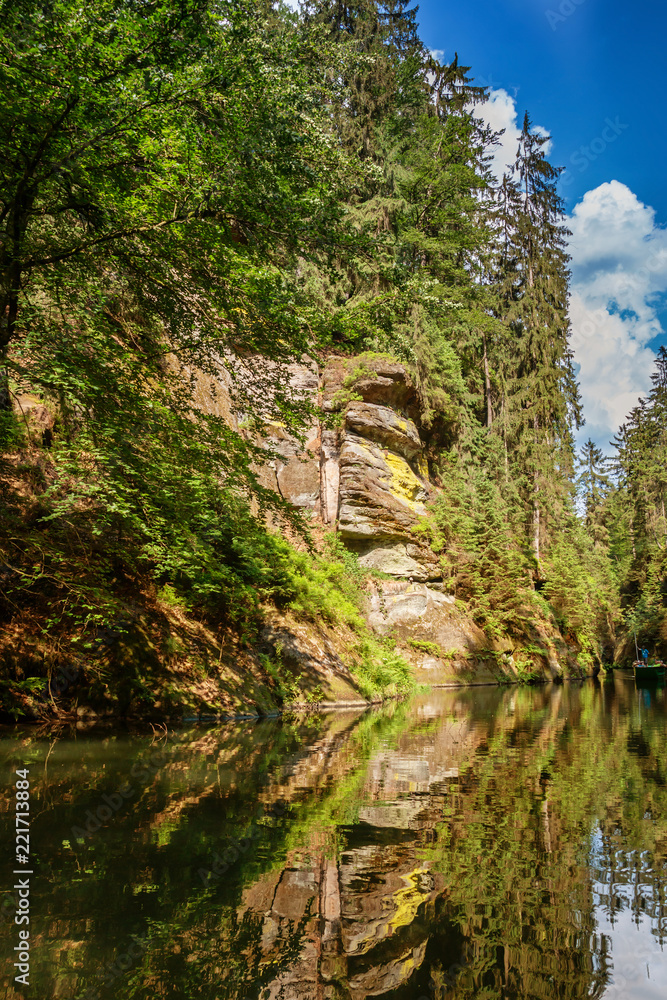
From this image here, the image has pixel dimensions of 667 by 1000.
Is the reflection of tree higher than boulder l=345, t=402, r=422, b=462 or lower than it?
lower

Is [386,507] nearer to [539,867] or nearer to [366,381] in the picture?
[366,381]

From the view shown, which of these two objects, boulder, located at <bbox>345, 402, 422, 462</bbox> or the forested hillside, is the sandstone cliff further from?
the forested hillside

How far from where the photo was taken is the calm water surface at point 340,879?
2.13 meters

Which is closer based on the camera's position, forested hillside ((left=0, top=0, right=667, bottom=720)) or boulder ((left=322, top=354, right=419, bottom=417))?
forested hillside ((left=0, top=0, right=667, bottom=720))

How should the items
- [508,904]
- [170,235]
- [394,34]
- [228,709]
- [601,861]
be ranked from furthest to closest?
[394,34] < [228,709] < [170,235] < [601,861] < [508,904]

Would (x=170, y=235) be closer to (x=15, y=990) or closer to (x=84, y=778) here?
(x=84, y=778)

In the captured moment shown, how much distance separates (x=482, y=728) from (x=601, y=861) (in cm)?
618

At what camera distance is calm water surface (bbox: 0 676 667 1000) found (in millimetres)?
2133

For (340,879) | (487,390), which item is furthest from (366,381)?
(340,879)

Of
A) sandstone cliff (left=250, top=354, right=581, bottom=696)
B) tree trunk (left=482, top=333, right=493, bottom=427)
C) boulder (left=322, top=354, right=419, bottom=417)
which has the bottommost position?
sandstone cliff (left=250, top=354, right=581, bottom=696)

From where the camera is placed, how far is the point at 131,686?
8.84 metres

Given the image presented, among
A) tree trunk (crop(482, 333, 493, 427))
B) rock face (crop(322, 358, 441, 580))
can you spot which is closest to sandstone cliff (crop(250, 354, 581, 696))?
rock face (crop(322, 358, 441, 580))

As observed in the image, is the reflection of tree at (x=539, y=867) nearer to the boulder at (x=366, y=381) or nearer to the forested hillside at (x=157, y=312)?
the forested hillside at (x=157, y=312)

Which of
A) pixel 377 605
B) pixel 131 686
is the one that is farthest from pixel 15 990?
pixel 377 605
